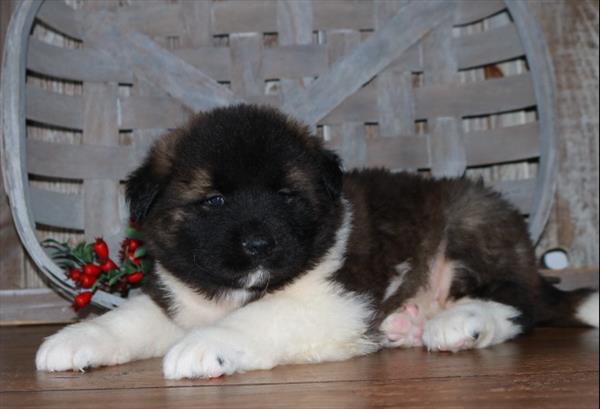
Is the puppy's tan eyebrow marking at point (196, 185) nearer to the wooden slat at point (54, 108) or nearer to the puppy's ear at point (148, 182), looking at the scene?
the puppy's ear at point (148, 182)

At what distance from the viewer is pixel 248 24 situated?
Result: 468 cm

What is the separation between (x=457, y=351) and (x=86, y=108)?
2.45m

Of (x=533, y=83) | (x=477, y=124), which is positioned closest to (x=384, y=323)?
(x=533, y=83)

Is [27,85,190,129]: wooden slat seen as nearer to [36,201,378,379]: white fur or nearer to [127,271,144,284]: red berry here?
[127,271,144,284]: red berry

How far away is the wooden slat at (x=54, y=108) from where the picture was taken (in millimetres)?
4457

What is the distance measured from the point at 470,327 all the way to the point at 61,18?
2.74 m

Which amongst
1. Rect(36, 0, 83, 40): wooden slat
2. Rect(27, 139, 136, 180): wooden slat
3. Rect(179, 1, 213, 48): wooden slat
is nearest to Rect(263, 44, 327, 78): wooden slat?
Rect(179, 1, 213, 48): wooden slat

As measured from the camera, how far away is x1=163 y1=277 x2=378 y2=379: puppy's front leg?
9.11ft

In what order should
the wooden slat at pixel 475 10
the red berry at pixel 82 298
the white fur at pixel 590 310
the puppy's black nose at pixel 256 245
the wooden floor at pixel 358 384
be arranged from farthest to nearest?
the wooden slat at pixel 475 10 < the red berry at pixel 82 298 < the white fur at pixel 590 310 < the puppy's black nose at pixel 256 245 < the wooden floor at pixel 358 384

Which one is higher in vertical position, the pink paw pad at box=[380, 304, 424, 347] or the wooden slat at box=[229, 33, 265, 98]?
→ the wooden slat at box=[229, 33, 265, 98]

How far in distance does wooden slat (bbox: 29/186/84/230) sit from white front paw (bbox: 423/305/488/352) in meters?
2.13

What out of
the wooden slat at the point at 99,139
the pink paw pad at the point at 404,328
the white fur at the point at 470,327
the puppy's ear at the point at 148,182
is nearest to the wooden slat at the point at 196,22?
the wooden slat at the point at 99,139

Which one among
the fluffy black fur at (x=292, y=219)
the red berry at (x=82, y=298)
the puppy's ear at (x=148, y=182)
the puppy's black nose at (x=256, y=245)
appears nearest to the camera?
the puppy's black nose at (x=256, y=245)

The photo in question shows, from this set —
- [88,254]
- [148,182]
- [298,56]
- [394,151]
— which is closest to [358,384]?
[148,182]
